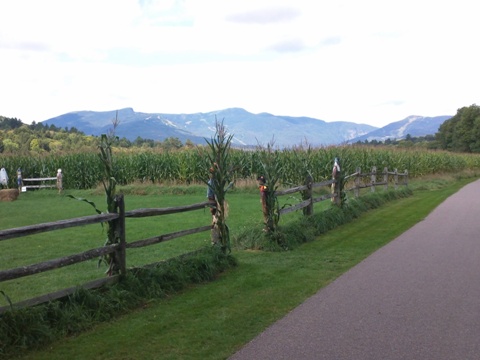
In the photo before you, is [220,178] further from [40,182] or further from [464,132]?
[464,132]

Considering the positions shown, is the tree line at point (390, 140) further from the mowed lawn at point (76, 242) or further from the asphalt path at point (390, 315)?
the asphalt path at point (390, 315)

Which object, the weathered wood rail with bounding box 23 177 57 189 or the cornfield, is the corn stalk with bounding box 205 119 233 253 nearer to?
the cornfield

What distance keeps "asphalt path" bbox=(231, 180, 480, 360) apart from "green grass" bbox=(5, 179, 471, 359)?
0.28m

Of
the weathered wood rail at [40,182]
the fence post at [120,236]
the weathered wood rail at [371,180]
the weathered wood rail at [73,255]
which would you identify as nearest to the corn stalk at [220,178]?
the weathered wood rail at [73,255]

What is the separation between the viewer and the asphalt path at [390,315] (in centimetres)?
500

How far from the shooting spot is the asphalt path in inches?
197

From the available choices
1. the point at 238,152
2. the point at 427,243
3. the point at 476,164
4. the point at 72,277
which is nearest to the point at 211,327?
the point at 72,277

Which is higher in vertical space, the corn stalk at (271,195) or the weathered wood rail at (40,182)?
the corn stalk at (271,195)

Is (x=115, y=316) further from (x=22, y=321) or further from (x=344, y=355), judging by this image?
(x=344, y=355)

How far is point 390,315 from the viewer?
20.2ft

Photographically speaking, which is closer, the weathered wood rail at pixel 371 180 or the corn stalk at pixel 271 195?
the corn stalk at pixel 271 195

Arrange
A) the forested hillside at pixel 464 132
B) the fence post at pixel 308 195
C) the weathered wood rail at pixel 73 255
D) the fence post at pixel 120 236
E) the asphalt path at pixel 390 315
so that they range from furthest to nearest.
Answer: the forested hillside at pixel 464 132, the fence post at pixel 308 195, the fence post at pixel 120 236, the weathered wood rail at pixel 73 255, the asphalt path at pixel 390 315

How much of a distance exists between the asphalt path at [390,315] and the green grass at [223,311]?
0.28m

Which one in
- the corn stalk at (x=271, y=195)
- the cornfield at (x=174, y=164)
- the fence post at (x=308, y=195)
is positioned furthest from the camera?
the cornfield at (x=174, y=164)
